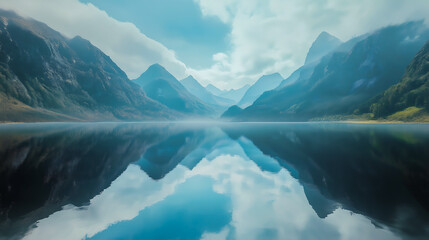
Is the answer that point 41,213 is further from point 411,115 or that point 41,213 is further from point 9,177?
point 411,115

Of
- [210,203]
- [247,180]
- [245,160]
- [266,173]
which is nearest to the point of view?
[210,203]

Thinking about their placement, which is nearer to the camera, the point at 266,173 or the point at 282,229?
the point at 282,229

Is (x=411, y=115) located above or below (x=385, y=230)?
above

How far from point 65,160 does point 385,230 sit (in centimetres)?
3692

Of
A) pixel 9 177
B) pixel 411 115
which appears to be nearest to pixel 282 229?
pixel 9 177

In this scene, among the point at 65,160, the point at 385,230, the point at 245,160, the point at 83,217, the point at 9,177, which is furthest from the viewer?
the point at 245,160

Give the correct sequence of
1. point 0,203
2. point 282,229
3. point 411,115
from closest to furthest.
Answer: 1. point 282,229
2. point 0,203
3. point 411,115

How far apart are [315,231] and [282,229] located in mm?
1882

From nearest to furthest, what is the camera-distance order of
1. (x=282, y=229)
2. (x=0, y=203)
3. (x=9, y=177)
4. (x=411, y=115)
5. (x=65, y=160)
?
(x=282, y=229) → (x=0, y=203) → (x=9, y=177) → (x=65, y=160) → (x=411, y=115)

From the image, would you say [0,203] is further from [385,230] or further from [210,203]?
[385,230]

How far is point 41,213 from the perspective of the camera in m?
13.6

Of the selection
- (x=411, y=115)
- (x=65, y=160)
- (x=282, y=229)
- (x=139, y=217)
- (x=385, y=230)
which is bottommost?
(x=65, y=160)

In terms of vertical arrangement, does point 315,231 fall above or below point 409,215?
below

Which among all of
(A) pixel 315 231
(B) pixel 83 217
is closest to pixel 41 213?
(B) pixel 83 217
